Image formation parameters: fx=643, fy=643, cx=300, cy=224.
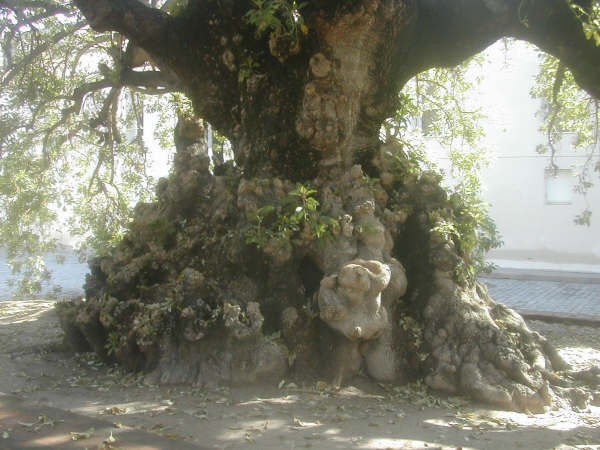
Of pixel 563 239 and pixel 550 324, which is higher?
pixel 563 239

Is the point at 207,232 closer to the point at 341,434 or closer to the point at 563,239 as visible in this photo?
the point at 341,434

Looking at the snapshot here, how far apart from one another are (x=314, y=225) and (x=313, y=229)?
0.15 feet

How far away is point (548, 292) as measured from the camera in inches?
592

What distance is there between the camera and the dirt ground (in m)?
4.31

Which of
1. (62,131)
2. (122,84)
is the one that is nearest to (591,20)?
(122,84)

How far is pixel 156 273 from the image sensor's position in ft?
21.0

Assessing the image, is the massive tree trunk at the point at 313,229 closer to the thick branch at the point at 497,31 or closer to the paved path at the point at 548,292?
the thick branch at the point at 497,31

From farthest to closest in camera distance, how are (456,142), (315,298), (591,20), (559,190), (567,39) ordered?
(559,190), (456,142), (567,39), (315,298), (591,20)

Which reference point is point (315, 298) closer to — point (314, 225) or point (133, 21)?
point (314, 225)

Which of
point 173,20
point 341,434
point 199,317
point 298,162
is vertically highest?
point 173,20

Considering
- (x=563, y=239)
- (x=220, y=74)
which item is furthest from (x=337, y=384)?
(x=563, y=239)

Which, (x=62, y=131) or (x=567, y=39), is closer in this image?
(x=567, y=39)

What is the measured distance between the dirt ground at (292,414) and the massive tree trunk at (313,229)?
222 mm

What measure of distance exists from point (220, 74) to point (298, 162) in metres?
1.23
